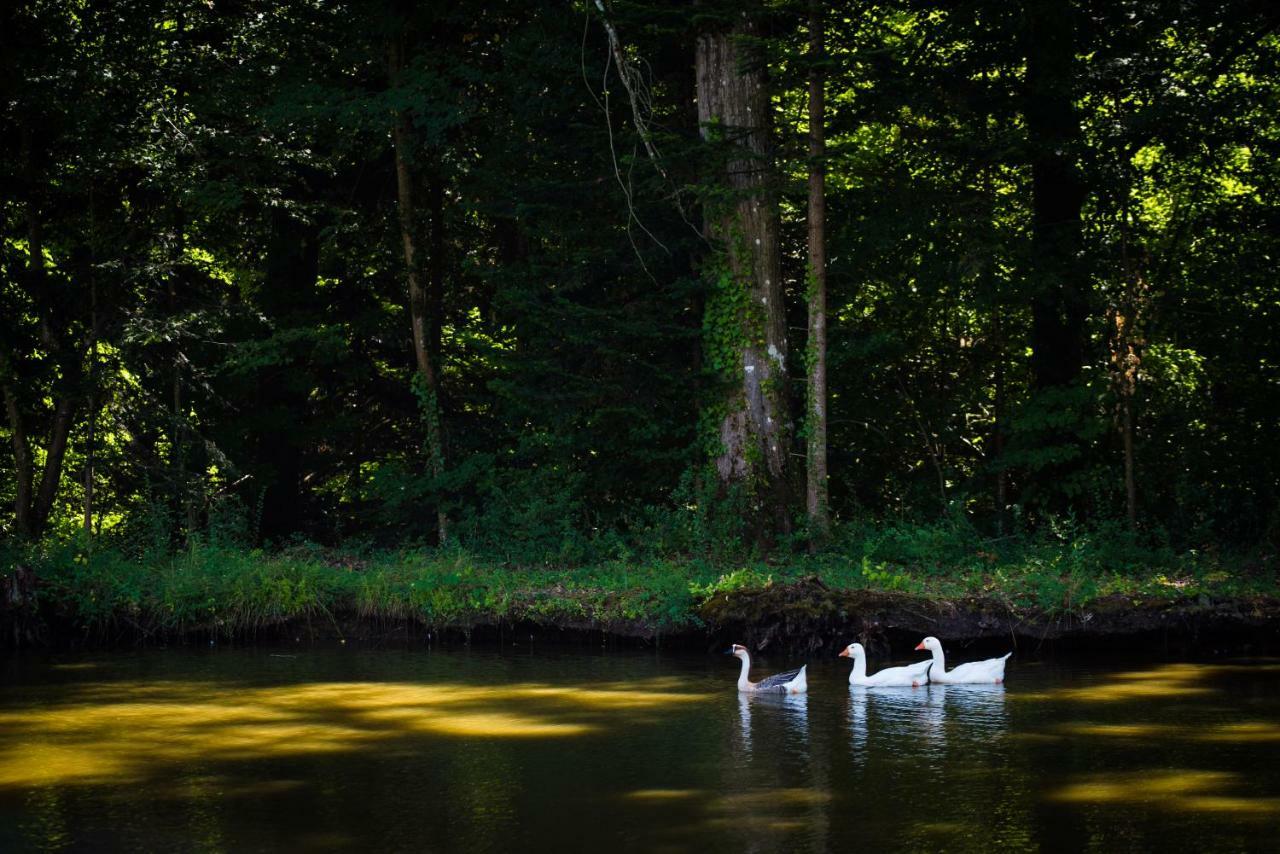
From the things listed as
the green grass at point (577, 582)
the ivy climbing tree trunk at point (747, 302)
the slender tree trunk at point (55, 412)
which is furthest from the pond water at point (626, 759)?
the slender tree trunk at point (55, 412)

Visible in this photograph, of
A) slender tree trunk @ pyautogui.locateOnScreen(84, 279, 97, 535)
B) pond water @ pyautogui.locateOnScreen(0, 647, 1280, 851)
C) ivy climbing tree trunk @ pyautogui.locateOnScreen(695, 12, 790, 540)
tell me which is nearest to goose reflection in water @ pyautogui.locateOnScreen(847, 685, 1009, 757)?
pond water @ pyautogui.locateOnScreen(0, 647, 1280, 851)

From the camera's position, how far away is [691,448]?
736 inches

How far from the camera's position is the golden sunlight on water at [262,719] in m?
9.79

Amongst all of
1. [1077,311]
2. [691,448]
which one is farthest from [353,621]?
[1077,311]

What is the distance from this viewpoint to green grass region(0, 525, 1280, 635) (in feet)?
48.8

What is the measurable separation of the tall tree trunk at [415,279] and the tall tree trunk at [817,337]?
6.22m

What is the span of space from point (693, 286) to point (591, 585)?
4581 millimetres

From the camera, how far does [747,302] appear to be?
60.0ft

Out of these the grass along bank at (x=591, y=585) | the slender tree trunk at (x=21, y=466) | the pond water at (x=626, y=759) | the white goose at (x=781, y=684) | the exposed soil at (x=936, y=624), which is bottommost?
the pond water at (x=626, y=759)

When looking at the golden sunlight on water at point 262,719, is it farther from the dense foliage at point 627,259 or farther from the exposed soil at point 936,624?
→ the dense foliage at point 627,259

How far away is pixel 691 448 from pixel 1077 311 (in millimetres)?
5973

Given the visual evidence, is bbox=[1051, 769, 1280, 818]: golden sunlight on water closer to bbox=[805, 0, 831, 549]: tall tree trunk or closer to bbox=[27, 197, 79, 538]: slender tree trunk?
bbox=[805, 0, 831, 549]: tall tree trunk

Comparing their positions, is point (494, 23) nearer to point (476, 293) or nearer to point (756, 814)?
point (476, 293)

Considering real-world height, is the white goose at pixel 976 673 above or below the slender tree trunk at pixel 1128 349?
below
